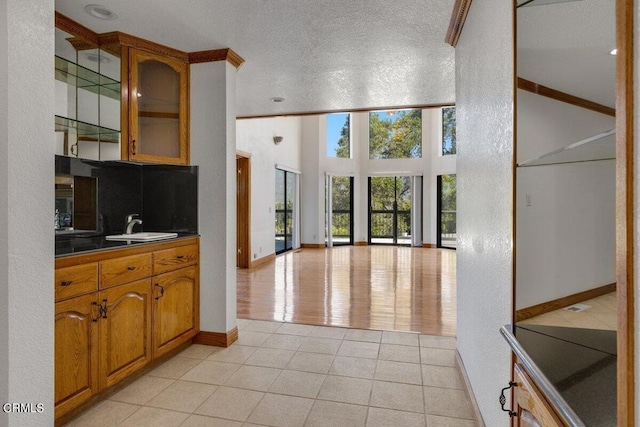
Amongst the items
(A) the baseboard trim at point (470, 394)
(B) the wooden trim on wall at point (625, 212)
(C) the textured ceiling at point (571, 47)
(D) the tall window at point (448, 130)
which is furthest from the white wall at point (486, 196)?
(D) the tall window at point (448, 130)

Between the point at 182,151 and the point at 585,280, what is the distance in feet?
9.47

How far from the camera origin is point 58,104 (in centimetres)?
238

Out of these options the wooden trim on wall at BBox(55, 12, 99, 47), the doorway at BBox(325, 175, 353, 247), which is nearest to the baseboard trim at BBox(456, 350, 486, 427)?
the wooden trim on wall at BBox(55, 12, 99, 47)

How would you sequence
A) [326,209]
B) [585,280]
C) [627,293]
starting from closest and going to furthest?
[627,293] < [585,280] < [326,209]

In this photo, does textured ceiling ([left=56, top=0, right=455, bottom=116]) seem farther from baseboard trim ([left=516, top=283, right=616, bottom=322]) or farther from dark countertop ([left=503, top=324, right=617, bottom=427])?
dark countertop ([left=503, top=324, right=617, bottom=427])

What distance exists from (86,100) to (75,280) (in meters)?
1.42

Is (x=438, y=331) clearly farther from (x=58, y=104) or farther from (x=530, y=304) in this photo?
(x=58, y=104)

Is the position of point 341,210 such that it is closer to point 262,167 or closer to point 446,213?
point 446,213

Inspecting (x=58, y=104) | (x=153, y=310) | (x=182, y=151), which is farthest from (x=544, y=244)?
(x=58, y=104)

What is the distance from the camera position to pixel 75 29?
8.14 feet

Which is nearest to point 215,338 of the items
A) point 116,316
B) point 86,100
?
point 116,316

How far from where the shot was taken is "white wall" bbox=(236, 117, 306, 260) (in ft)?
21.2

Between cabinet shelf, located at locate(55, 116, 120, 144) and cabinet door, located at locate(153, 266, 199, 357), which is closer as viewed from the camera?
cabinet shelf, located at locate(55, 116, 120, 144)

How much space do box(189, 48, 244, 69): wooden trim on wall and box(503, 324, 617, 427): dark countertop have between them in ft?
9.62
